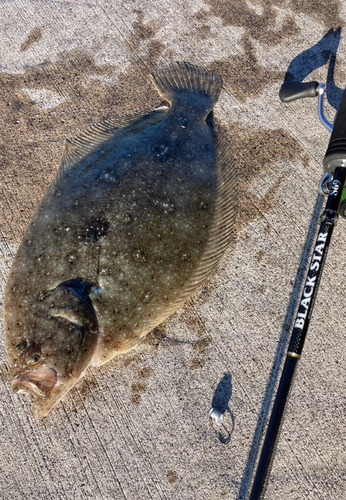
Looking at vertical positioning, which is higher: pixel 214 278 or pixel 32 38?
pixel 32 38

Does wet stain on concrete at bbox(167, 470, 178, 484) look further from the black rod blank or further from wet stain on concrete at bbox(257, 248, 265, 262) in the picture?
wet stain on concrete at bbox(257, 248, 265, 262)

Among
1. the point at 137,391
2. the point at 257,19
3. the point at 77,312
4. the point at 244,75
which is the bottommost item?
the point at 137,391

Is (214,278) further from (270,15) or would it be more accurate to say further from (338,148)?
(270,15)

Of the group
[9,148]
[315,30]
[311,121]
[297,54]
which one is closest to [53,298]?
[9,148]

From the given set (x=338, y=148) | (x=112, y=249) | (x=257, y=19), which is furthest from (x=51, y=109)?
(x=338, y=148)

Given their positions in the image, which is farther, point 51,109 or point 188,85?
point 51,109

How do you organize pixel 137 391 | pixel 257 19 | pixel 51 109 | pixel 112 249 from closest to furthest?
pixel 112 249
pixel 137 391
pixel 51 109
pixel 257 19

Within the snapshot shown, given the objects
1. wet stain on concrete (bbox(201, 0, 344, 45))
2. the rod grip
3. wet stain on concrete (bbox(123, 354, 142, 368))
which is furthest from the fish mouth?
wet stain on concrete (bbox(201, 0, 344, 45))
